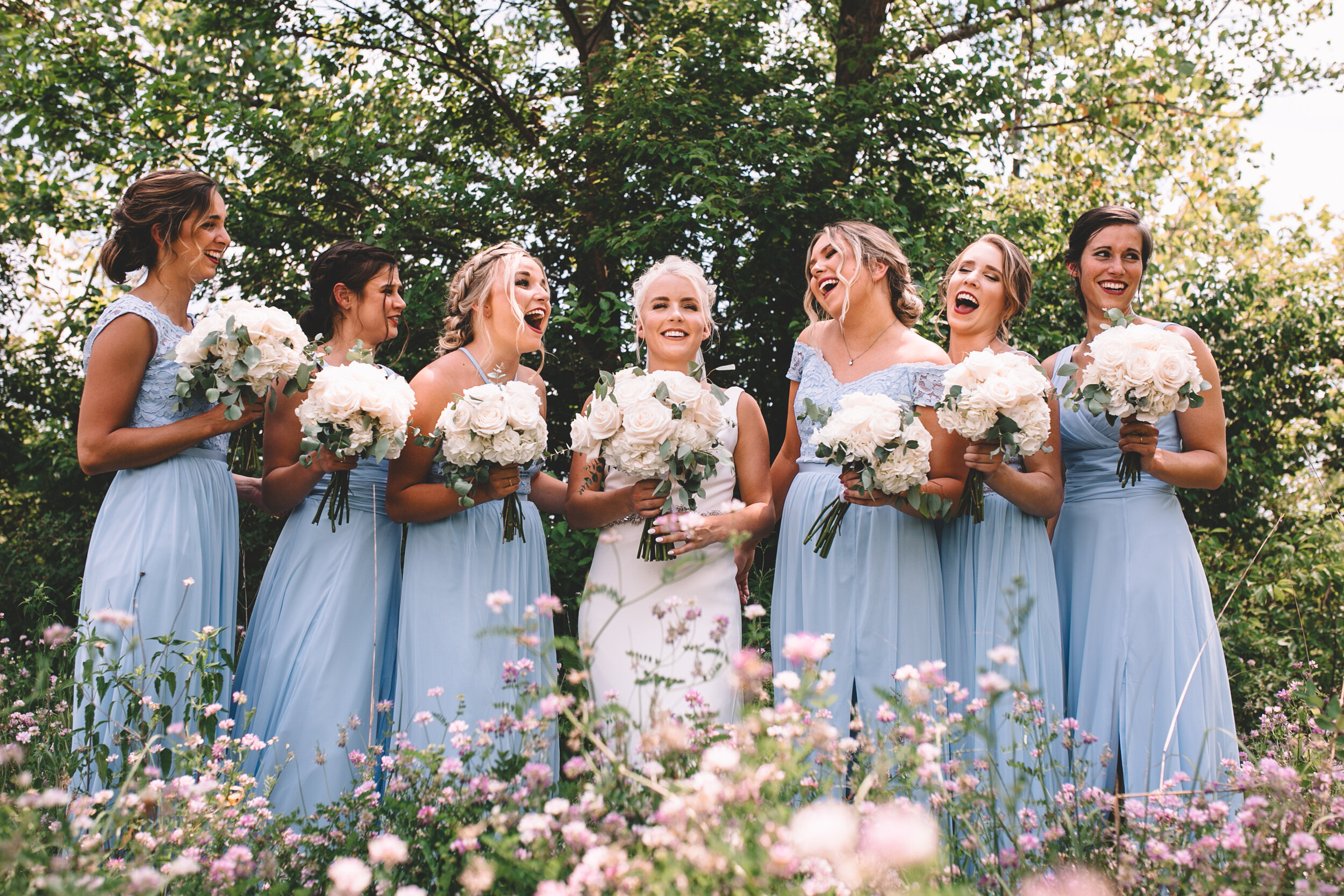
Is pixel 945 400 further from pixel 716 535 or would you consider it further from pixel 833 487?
pixel 716 535

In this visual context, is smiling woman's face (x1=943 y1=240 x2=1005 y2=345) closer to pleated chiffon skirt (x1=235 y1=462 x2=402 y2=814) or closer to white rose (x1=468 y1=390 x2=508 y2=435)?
white rose (x1=468 y1=390 x2=508 y2=435)

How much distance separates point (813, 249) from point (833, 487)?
3.79ft

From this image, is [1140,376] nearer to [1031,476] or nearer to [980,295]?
[1031,476]

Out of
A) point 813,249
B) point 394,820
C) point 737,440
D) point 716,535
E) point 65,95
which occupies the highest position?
point 65,95

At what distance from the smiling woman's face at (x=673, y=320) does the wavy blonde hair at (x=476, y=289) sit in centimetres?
53

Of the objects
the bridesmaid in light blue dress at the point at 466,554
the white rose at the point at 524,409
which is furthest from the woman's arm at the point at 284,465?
the white rose at the point at 524,409

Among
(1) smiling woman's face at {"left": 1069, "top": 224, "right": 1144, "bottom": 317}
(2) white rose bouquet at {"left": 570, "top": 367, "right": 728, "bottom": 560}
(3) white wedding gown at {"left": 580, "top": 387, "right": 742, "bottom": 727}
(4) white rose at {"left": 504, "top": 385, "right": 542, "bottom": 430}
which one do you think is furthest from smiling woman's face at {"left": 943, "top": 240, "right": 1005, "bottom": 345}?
(4) white rose at {"left": 504, "top": 385, "right": 542, "bottom": 430}

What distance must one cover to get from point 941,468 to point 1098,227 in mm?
1506

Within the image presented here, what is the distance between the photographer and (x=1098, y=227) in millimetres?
4348

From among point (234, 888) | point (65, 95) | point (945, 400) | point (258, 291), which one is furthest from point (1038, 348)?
point (65, 95)

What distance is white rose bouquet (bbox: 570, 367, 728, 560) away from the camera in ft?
11.5

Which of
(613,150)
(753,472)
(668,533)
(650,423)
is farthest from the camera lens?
(613,150)

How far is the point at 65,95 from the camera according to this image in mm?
7535

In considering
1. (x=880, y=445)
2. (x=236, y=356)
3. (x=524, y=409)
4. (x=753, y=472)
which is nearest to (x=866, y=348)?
(x=753, y=472)
